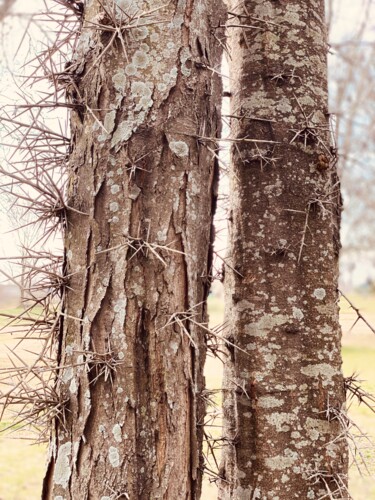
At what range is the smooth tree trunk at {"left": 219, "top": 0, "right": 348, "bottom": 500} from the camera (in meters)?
0.87

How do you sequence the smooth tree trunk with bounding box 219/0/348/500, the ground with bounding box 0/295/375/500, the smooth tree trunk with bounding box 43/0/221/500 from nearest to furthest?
the smooth tree trunk with bounding box 43/0/221/500 → the smooth tree trunk with bounding box 219/0/348/500 → the ground with bounding box 0/295/375/500

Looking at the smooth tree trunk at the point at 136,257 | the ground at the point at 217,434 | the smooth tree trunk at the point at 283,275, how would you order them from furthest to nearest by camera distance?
the ground at the point at 217,434, the smooth tree trunk at the point at 283,275, the smooth tree trunk at the point at 136,257

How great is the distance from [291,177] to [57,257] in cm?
49

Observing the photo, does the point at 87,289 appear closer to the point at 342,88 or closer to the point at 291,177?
the point at 291,177

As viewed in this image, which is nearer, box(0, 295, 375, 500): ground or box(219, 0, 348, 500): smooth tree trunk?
box(219, 0, 348, 500): smooth tree trunk

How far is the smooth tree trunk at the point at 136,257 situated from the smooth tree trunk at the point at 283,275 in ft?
0.54

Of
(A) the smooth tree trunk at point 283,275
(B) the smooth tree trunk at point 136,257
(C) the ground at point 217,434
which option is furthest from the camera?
(C) the ground at point 217,434

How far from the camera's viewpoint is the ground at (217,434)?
1.05 meters

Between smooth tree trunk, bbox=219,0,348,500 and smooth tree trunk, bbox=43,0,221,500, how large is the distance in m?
0.17

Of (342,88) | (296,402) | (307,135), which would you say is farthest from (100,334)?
(342,88)

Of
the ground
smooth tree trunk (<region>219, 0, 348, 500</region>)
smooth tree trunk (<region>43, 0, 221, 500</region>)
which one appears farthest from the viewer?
the ground

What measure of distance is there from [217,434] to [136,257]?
70 centimetres

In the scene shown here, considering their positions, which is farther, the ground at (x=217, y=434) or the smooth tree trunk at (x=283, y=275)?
the ground at (x=217, y=434)

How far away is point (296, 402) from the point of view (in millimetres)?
878
